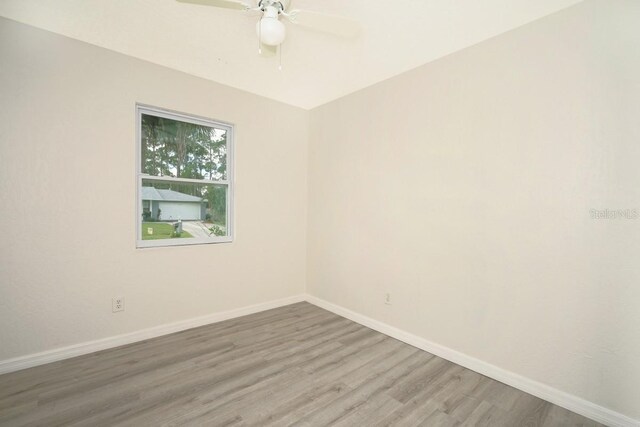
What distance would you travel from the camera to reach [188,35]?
2.28m

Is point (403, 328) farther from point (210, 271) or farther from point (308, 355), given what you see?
point (210, 271)

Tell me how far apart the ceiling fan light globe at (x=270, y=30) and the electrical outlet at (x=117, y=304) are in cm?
251

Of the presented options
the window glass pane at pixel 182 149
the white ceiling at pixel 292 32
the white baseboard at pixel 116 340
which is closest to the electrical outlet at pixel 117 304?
the white baseboard at pixel 116 340

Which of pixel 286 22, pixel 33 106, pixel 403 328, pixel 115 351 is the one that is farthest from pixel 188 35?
pixel 403 328

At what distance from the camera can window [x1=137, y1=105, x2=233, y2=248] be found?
2788 millimetres

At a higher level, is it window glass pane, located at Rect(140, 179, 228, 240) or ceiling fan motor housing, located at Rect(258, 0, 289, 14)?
ceiling fan motor housing, located at Rect(258, 0, 289, 14)

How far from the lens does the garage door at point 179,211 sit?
2923 millimetres

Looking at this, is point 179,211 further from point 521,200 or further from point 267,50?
point 521,200

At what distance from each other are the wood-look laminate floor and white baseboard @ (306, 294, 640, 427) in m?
0.05

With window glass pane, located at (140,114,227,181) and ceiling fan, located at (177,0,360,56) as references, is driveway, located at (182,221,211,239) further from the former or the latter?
ceiling fan, located at (177,0,360,56)

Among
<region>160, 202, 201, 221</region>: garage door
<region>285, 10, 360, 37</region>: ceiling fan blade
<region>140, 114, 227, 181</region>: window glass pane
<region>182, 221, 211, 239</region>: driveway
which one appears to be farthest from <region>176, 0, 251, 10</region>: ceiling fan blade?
<region>182, 221, 211, 239</region>: driveway

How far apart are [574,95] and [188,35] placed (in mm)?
2829

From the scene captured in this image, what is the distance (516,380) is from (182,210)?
3.32 meters

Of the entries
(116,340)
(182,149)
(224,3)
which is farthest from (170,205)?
(224,3)
